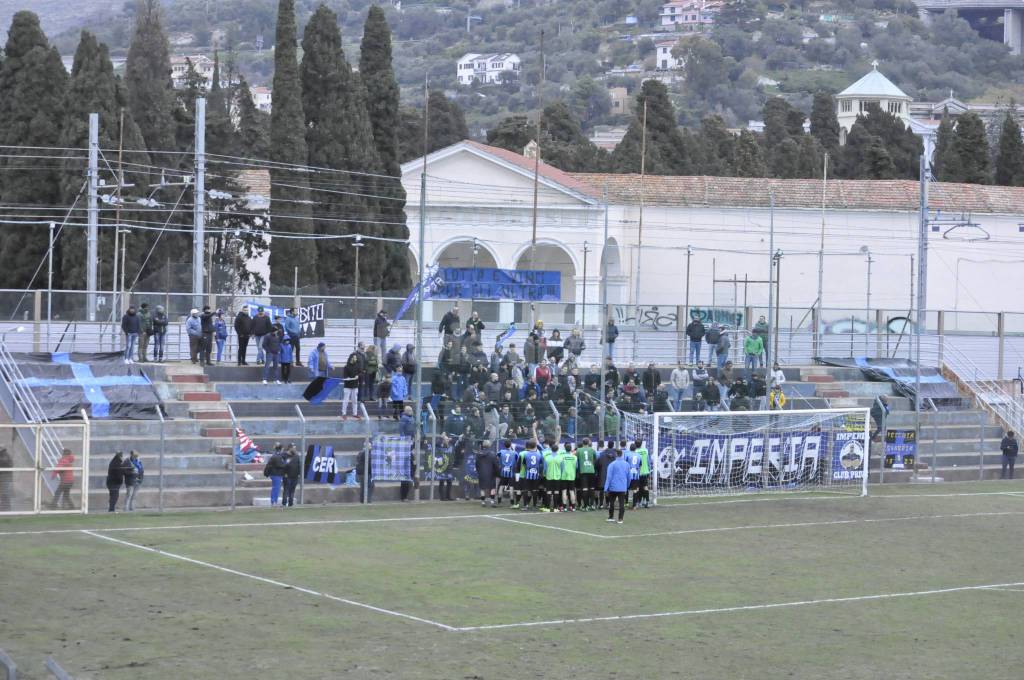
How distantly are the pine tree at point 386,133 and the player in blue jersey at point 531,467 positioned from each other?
29680mm

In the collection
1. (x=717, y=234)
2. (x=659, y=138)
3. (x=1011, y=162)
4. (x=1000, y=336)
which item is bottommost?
(x=1000, y=336)

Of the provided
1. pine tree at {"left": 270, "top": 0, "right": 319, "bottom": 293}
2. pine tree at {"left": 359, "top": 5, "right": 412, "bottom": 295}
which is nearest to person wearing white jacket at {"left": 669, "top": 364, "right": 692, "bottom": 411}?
pine tree at {"left": 270, "top": 0, "right": 319, "bottom": 293}

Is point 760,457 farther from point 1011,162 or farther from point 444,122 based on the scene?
point 444,122

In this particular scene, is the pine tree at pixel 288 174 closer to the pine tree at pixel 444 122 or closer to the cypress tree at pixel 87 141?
the cypress tree at pixel 87 141

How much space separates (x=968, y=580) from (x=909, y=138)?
103m

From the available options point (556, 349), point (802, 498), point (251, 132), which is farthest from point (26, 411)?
point (251, 132)

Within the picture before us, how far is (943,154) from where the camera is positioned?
93000 mm

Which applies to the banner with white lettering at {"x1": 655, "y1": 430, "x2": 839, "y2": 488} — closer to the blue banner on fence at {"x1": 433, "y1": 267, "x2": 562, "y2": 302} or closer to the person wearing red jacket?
the person wearing red jacket

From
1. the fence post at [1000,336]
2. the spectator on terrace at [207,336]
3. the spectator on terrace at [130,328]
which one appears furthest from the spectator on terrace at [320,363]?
the fence post at [1000,336]

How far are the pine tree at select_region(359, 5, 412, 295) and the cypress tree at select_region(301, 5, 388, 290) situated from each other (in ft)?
3.21

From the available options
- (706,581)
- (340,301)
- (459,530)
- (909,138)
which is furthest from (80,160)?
(909,138)

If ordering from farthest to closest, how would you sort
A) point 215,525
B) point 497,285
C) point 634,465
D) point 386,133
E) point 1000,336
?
point 386,133 → point 1000,336 → point 497,285 → point 634,465 → point 215,525

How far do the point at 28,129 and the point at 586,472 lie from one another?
3282 cm

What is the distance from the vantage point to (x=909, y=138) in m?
122
